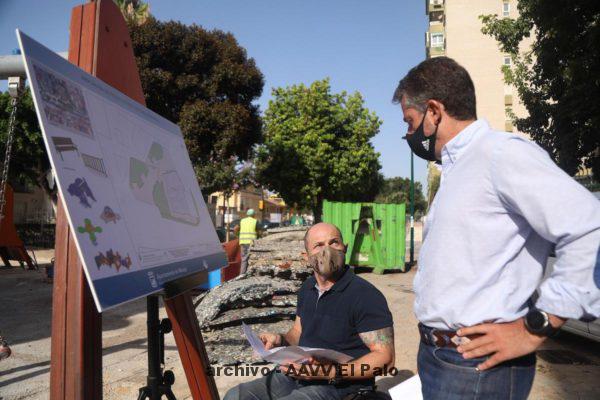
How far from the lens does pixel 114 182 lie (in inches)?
78.4

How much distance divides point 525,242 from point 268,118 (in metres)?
22.0

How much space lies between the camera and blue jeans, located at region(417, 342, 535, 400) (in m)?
1.44

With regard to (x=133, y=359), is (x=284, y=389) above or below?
above

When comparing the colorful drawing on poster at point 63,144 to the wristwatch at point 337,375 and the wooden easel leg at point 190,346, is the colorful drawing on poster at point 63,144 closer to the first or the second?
the wooden easel leg at point 190,346

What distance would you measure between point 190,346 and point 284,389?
59cm

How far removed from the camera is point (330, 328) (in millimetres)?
2627

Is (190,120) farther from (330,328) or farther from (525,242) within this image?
(525,242)

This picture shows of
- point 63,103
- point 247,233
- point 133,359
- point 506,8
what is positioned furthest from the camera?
point 506,8

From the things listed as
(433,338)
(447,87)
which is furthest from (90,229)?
(447,87)

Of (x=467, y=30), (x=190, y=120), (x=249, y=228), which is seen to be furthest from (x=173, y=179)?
(x=467, y=30)

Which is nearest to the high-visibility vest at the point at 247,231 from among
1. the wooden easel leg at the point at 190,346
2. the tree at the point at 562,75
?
the tree at the point at 562,75

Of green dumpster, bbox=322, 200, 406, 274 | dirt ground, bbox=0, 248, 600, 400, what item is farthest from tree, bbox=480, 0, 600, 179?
dirt ground, bbox=0, 248, 600, 400

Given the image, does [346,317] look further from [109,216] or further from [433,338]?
[109,216]

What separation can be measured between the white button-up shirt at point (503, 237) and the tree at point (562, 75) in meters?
8.33
